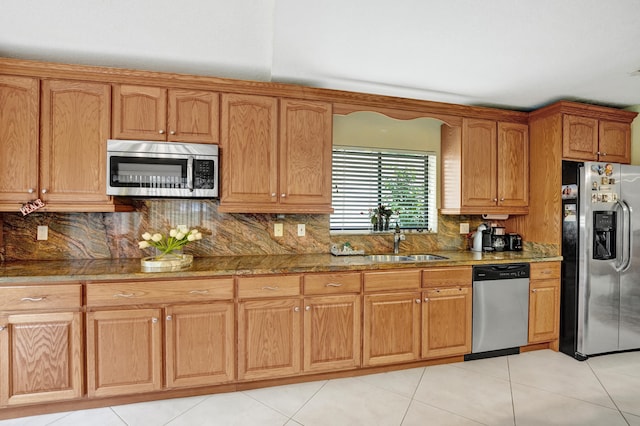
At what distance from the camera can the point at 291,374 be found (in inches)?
95.8

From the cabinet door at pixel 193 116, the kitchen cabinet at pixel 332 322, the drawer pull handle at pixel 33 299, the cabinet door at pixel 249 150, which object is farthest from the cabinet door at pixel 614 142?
the drawer pull handle at pixel 33 299

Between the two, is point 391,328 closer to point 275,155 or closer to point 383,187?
point 383,187

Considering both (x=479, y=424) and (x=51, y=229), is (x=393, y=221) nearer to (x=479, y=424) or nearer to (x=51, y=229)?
(x=479, y=424)

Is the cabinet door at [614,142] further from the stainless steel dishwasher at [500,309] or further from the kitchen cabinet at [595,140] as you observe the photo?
→ the stainless steel dishwasher at [500,309]

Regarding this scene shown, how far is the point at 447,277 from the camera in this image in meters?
2.77

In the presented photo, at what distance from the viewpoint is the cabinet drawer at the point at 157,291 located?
83.5 inches

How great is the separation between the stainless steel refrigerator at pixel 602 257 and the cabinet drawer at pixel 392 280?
1.55m

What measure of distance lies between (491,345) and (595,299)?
1.02 metres

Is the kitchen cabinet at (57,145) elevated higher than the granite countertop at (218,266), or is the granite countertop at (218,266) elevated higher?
the kitchen cabinet at (57,145)

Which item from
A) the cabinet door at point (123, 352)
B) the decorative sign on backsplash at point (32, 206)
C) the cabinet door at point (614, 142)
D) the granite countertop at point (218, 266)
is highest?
the cabinet door at point (614, 142)

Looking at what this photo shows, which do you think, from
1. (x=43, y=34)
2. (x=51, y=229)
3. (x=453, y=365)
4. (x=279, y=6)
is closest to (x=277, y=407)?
(x=453, y=365)

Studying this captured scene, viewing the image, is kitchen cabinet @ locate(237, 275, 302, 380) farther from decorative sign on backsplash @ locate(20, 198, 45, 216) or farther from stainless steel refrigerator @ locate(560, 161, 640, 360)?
stainless steel refrigerator @ locate(560, 161, 640, 360)

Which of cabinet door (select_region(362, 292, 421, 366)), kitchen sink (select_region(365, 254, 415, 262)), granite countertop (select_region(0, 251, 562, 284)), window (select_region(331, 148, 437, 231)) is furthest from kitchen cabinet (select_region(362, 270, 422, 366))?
window (select_region(331, 148, 437, 231))

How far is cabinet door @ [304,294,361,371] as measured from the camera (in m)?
2.46
